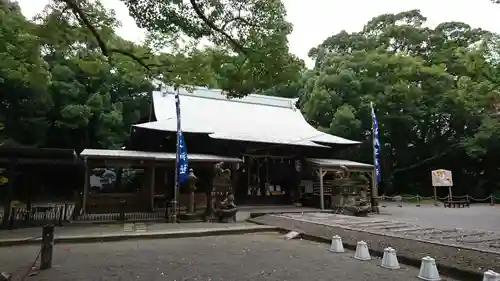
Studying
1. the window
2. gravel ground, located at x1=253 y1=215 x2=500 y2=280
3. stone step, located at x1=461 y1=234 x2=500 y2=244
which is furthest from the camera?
the window

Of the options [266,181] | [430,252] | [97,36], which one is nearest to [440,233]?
[430,252]

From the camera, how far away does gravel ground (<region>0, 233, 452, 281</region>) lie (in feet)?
19.0

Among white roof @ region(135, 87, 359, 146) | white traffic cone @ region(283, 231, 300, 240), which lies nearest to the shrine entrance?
white roof @ region(135, 87, 359, 146)

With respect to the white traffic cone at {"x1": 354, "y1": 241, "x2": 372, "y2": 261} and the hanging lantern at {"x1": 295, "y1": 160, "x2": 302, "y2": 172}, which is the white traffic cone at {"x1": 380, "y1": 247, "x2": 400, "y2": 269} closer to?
the white traffic cone at {"x1": 354, "y1": 241, "x2": 372, "y2": 261}

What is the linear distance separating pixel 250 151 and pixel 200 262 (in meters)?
12.0

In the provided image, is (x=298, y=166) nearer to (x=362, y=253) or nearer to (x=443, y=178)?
(x=443, y=178)

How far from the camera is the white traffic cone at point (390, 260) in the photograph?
6457 mm

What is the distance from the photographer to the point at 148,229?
10852mm

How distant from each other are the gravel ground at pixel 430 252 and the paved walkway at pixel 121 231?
2816 millimetres

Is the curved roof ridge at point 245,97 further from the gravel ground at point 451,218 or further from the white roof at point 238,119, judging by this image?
the gravel ground at point 451,218

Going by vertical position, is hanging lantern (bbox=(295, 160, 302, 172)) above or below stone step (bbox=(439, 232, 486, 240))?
above

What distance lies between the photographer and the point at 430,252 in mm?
6754

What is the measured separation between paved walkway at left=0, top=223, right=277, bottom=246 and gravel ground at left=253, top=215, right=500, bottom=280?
282 cm

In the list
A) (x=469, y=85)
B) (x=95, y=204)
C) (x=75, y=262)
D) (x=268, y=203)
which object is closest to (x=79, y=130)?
(x=95, y=204)
